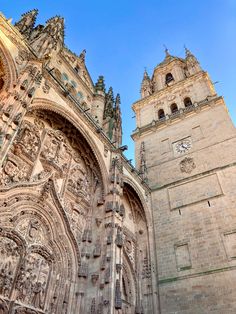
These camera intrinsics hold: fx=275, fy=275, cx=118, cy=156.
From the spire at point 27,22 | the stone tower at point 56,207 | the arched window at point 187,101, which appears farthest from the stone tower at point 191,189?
the spire at point 27,22

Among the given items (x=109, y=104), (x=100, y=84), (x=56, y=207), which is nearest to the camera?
(x=56, y=207)

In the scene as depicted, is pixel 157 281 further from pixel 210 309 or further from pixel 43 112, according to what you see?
pixel 43 112

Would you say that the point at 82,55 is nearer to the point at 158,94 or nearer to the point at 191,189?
the point at 158,94

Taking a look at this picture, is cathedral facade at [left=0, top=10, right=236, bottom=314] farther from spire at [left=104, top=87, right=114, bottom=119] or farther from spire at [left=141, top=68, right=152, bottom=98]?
spire at [left=141, top=68, right=152, bottom=98]

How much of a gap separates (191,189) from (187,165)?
1.77 metres

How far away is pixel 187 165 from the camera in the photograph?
15672mm

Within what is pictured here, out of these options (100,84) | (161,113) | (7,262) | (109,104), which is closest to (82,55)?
(100,84)

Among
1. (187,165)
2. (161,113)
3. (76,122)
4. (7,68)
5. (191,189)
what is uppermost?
(161,113)

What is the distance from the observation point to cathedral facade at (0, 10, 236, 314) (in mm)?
7652

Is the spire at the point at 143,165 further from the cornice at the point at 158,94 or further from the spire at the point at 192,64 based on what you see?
the spire at the point at 192,64

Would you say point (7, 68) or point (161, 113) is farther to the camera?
point (161, 113)

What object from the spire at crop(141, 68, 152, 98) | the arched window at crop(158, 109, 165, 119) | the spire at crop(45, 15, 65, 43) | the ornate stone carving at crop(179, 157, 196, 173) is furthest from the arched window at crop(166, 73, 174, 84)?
the spire at crop(45, 15, 65, 43)

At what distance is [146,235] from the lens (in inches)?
533

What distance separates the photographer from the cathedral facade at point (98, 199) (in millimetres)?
7652
